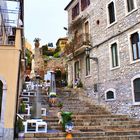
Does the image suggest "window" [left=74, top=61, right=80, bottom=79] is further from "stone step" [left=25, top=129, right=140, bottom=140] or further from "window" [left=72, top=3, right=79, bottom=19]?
"stone step" [left=25, top=129, right=140, bottom=140]

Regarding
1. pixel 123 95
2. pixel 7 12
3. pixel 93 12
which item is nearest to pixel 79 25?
pixel 93 12

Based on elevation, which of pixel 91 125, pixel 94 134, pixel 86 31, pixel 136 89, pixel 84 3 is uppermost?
pixel 84 3

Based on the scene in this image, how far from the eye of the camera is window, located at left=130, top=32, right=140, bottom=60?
11.8m

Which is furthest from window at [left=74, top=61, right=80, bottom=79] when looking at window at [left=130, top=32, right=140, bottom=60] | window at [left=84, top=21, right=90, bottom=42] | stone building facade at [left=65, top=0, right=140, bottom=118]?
window at [left=130, top=32, right=140, bottom=60]

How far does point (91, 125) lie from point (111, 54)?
551 cm

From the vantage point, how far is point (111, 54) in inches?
547

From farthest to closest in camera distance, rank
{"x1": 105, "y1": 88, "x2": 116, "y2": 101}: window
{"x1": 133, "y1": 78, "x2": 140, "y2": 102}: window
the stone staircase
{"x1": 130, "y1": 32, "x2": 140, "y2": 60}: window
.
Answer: {"x1": 105, "y1": 88, "x2": 116, "y2": 101}: window < {"x1": 130, "y1": 32, "x2": 140, "y2": 60}: window < {"x1": 133, "y1": 78, "x2": 140, "y2": 102}: window < the stone staircase

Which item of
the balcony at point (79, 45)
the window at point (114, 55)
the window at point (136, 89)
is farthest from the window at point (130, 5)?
the balcony at point (79, 45)

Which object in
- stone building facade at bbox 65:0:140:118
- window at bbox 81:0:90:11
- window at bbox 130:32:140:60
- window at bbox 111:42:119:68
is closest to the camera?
window at bbox 130:32:140:60

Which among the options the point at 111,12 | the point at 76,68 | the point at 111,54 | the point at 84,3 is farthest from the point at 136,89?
the point at 84,3

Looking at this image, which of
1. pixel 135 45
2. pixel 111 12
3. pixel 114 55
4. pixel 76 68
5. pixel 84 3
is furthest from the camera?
pixel 76 68

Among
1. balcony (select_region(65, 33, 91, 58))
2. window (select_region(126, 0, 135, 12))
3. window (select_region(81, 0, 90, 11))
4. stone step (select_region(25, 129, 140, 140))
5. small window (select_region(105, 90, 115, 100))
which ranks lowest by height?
stone step (select_region(25, 129, 140, 140))

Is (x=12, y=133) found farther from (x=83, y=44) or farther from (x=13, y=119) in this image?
(x=83, y=44)

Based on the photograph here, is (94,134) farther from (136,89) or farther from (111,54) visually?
(111,54)
